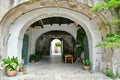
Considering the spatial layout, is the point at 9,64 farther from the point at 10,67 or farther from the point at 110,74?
the point at 110,74

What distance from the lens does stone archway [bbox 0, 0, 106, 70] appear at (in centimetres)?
800

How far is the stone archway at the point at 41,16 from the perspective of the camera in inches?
315

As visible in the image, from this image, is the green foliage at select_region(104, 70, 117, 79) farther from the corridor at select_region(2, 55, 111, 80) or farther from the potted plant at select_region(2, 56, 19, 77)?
the potted plant at select_region(2, 56, 19, 77)

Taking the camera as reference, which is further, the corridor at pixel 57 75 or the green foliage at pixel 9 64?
the green foliage at pixel 9 64

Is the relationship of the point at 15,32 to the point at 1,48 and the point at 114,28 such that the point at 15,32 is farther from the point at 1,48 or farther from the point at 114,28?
the point at 114,28

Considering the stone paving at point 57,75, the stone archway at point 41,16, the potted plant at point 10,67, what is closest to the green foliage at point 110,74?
the stone paving at point 57,75

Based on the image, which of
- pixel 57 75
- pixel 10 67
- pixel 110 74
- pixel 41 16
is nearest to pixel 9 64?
pixel 10 67

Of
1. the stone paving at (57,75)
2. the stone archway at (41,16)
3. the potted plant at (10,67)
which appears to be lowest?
the stone paving at (57,75)

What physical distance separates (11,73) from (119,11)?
19.1 ft

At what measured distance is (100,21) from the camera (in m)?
8.38

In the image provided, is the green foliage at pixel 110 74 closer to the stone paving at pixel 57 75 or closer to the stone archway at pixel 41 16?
the stone paving at pixel 57 75

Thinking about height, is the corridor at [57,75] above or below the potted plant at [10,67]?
below

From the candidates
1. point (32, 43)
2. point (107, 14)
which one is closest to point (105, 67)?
point (107, 14)

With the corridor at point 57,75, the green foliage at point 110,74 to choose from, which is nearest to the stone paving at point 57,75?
the corridor at point 57,75
